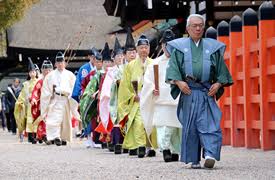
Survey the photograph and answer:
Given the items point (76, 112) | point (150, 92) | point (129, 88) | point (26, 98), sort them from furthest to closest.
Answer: point (26, 98) < point (76, 112) < point (129, 88) < point (150, 92)

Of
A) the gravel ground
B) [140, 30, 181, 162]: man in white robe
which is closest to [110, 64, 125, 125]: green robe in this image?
the gravel ground

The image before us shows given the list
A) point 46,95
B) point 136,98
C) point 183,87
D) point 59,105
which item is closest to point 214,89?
point 183,87

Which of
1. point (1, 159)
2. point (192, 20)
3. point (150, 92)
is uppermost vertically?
point (192, 20)

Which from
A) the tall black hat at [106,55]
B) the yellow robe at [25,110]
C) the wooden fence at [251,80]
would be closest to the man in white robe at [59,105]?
the yellow robe at [25,110]

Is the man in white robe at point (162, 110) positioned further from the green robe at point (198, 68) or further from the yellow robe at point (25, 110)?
the yellow robe at point (25, 110)

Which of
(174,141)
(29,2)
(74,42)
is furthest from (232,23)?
(74,42)

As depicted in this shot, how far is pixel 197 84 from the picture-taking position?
33.7 feet

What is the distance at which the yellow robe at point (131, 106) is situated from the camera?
1335 cm

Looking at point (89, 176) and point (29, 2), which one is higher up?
point (29, 2)

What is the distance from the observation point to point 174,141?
462 inches

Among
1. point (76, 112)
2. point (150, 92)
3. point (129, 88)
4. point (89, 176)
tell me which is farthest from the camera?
point (76, 112)

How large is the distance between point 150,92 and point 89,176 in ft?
11.4

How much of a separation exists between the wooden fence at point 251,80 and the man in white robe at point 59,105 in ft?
12.6

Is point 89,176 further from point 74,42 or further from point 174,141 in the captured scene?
point 74,42
